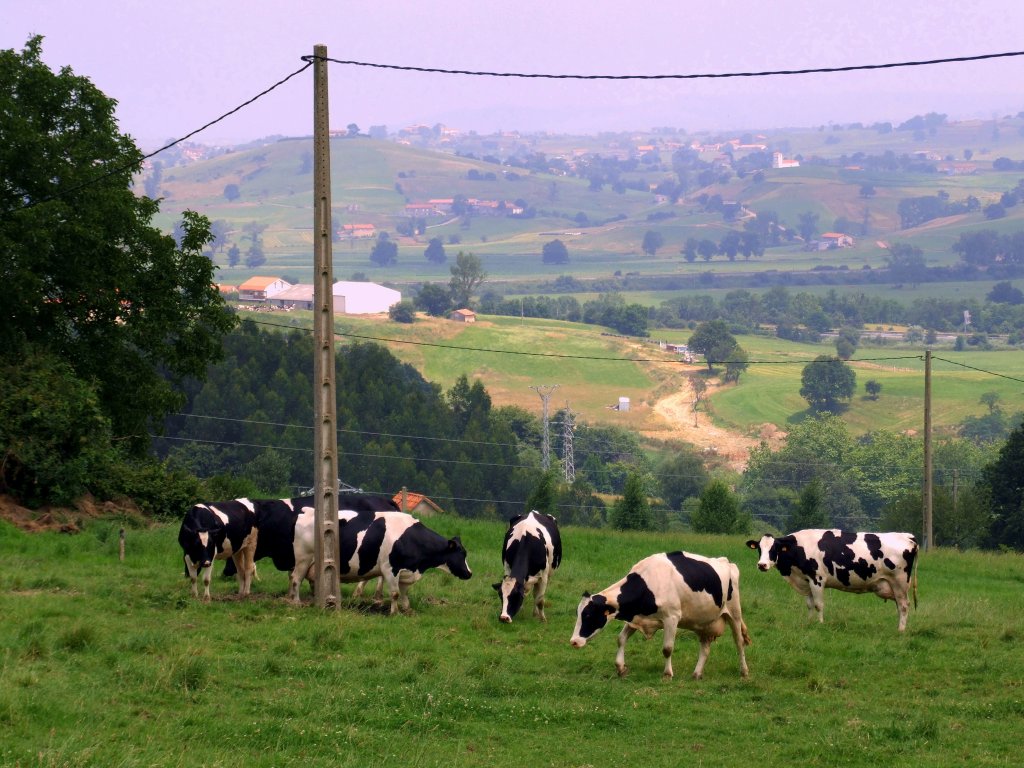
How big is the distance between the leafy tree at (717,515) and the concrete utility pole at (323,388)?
39.2 metres

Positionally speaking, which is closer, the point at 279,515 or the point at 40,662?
the point at 40,662

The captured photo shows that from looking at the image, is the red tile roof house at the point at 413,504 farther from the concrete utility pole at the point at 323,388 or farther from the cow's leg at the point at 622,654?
the cow's leg at the point at 622,654

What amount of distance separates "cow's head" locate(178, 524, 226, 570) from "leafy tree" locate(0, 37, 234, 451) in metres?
10.0

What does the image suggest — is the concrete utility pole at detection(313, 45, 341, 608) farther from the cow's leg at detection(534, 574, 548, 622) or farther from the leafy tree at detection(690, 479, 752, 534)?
the leafy tree at detection(690, 479, 752, 534)

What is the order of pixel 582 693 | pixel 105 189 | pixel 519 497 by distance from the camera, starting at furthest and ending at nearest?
1. pixel 519 497
2. pixel 105 189
3. pixel 582 693

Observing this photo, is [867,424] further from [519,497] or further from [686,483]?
[519,497]

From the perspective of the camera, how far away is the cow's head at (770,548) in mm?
24317

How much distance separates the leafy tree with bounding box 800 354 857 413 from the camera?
187 metres

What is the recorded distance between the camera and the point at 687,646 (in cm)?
2139

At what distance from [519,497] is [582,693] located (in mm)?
79153

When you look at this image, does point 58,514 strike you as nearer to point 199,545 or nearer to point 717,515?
point 199,545

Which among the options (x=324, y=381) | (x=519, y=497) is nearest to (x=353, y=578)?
(x=324, y=381)

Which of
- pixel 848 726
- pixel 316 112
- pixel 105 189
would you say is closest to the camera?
pixel 848 726

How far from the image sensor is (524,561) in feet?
75.6
